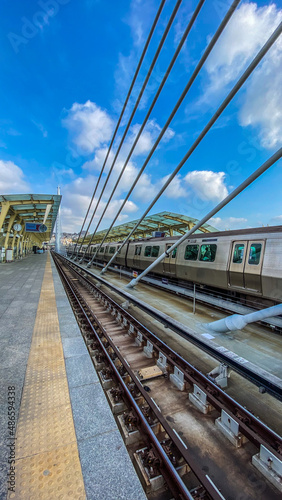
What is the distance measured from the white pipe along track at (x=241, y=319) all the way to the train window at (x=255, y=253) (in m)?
2.26

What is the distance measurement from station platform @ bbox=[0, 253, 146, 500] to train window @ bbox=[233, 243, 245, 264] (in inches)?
236

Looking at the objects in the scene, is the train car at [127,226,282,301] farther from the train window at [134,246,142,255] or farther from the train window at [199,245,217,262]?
the train window at [134,246,142,255]

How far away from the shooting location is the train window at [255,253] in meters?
7.20

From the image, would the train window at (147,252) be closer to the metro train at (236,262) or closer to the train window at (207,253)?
the metro train at (236,262)

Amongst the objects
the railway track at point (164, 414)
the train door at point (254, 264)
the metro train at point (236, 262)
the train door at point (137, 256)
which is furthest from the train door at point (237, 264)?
the train door at point (137, 256)

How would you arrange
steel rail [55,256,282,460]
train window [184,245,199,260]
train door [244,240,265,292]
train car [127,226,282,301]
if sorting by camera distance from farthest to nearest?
train window [184,245,199,260]
train door [244,240,265,292]
train car [127,226,282,301]
steel rail [55,256,282,460]

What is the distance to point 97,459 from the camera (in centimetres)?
230

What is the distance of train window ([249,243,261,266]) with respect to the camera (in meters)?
7.20

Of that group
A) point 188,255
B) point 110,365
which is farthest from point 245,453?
point 188,255

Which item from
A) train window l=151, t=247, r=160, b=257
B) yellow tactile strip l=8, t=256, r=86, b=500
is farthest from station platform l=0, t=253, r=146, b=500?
train window l=151, t=247, r=160, b=257

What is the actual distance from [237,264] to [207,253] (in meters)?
1.57

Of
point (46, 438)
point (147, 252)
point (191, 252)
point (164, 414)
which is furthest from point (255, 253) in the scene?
point (147, 252)

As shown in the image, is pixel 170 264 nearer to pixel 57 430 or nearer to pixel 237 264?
pixel 237 264

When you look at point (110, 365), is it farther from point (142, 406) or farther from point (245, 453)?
point (245, 453)
